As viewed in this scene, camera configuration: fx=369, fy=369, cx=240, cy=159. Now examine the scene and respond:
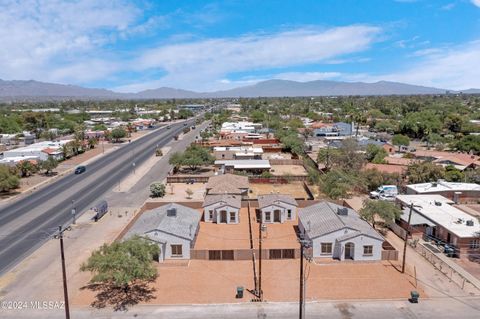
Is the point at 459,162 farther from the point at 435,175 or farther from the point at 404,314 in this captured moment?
the point at 404,314

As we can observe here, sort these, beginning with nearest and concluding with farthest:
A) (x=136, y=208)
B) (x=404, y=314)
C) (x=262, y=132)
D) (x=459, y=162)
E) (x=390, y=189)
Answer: (x=404, y=314), (x=136, y=208), (x=390, y=189), (x=459, y=162), (x=262, y=132)

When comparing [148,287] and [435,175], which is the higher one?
[435,175]

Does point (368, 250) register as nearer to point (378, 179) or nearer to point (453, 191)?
point (453, 191)

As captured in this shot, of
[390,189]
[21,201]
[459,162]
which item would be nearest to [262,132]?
[459,162]

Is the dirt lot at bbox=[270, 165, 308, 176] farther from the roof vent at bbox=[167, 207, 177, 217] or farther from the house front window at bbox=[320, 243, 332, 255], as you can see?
the house front window at bbox=[320, 243, 332, 255]

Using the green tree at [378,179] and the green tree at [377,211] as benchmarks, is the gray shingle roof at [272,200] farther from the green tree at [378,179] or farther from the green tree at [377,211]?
the green tree at [378,179]

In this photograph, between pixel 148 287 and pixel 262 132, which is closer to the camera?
pixel 148 287

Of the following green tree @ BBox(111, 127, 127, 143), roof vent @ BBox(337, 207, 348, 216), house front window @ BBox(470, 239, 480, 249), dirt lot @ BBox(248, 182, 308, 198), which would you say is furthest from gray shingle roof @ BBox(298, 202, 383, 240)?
green tree @ BBox(111, 127, 127, 143)
